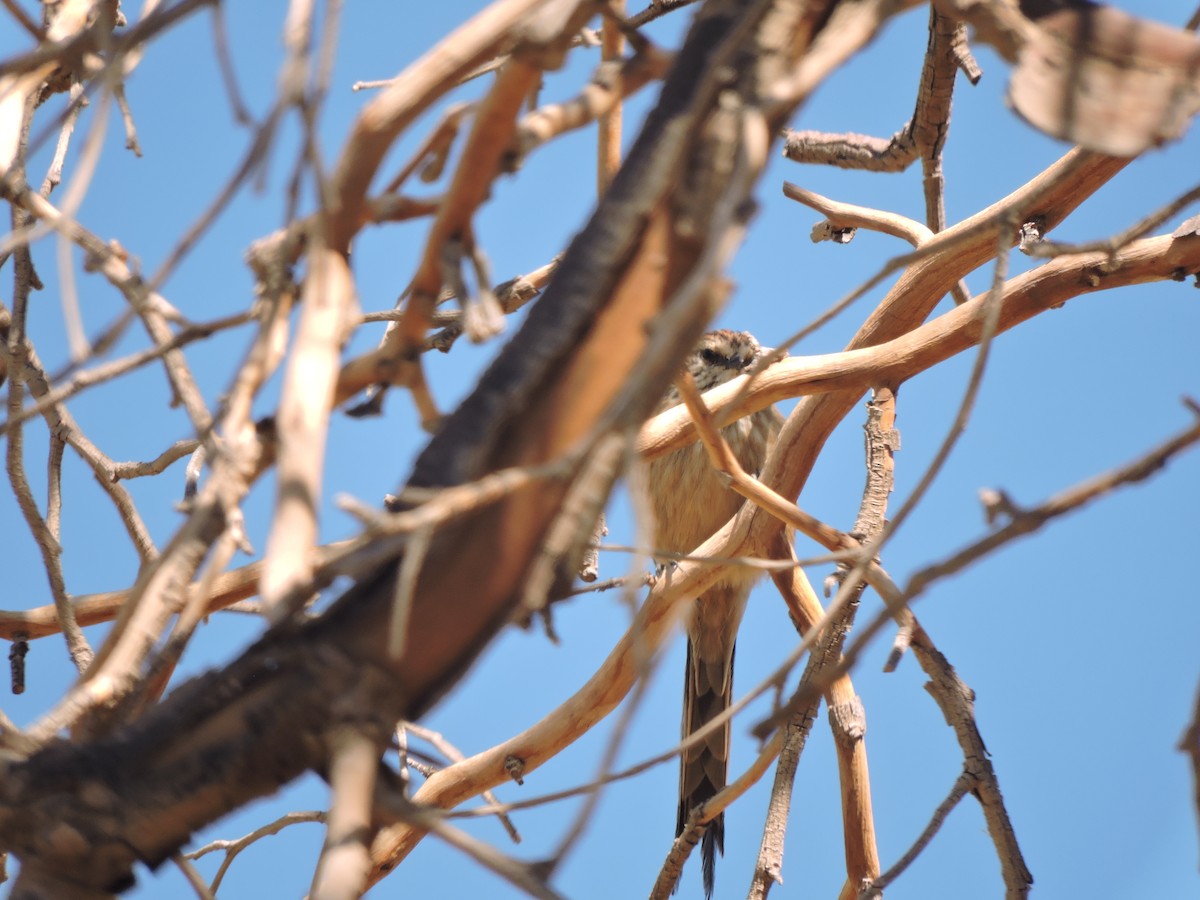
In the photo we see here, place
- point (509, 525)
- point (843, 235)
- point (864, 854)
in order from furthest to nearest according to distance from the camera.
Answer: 1. point (843, 235)
2. point (864, 854)
3. point (509, 525)

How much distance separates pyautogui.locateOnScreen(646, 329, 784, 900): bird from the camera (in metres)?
3.23

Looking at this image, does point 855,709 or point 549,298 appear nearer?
point 549,298

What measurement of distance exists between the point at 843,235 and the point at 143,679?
7.75 feet

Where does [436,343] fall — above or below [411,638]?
above

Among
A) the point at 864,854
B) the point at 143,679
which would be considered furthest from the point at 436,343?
the point at 143,679

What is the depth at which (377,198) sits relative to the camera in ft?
3.54

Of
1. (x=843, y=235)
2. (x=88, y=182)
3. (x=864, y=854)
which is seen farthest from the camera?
(x=843, y=235)

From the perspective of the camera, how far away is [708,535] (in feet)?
13.5

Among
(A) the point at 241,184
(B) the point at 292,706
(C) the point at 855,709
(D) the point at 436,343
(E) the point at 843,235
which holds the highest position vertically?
(E) the point at 843,235

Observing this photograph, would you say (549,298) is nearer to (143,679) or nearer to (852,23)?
(852,23)

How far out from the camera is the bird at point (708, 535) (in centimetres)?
323

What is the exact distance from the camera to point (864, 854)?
2.35 m

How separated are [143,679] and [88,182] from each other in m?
0.44

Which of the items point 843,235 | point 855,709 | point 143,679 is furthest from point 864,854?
point 143,679
